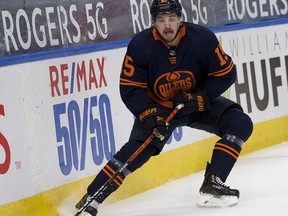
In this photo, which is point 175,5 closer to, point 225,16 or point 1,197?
point 1,197

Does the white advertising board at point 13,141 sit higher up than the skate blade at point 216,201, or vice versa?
the white advertising board at point 13,141

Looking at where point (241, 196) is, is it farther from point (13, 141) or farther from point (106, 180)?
point (13, 141)

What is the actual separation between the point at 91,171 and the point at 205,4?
2.07 metres

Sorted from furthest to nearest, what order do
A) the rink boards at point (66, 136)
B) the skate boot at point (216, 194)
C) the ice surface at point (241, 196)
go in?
the rink boards at point (66, 136) → the skate boot at point (216, 194) → the ice surface at point (241, 196)

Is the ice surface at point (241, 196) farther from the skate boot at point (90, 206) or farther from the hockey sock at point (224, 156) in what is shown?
the skate boot at point (90, 206)

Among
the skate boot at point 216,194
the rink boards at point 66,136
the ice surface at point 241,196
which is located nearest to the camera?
the ice surface at point 241,196

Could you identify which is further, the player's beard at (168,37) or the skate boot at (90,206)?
the player's beard at (168,37)

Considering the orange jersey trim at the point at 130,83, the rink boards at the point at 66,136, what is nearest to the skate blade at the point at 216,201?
the orange jersey trim at the point at 130,83

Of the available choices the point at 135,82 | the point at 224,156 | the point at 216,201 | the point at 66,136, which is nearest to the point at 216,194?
the point at 216,201

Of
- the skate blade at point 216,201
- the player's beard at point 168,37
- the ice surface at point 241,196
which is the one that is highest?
the player's beard at point 168,37

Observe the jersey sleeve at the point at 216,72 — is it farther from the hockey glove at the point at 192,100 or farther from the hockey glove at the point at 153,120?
the hockey glove at the point at 153,120

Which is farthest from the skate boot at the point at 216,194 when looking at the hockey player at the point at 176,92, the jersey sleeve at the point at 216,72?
the jersey sleeve at the point at 216,72

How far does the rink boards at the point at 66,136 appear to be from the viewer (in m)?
5.34

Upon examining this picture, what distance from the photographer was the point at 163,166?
6531mm
